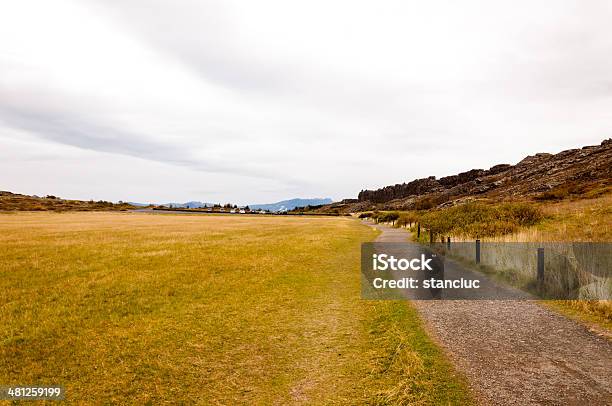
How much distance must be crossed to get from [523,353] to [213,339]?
747 cm

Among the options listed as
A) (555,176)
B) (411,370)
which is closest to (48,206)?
(411,370)

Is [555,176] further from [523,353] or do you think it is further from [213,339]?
[213,339]

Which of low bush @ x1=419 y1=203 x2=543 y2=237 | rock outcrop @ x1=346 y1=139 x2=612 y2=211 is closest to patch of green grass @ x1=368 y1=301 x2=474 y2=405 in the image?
low bush @ x1=419 y1=203 x2=543 y2=237

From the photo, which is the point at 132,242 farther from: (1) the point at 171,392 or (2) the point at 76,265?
(1) the point at 171,392

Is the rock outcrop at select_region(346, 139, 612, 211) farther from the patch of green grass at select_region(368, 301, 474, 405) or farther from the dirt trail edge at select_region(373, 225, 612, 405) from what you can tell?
the patch of green grass at select_region(368, 301, 474, 405)

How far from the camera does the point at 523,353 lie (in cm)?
739

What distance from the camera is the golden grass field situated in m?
6.56

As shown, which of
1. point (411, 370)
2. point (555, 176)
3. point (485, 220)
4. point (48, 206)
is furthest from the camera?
point (48, 206)

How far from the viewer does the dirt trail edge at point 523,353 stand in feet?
19.1

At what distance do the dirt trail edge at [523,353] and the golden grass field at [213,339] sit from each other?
53cm

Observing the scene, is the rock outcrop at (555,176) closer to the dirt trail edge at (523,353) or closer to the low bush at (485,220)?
the low bush at (485,220)

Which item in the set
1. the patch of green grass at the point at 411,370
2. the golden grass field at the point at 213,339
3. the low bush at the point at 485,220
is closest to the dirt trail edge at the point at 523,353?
the patch of green grass at the point at 411,370

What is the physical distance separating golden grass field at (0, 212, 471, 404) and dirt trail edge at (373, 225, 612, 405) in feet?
1.73

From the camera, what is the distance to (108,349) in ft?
28.0
